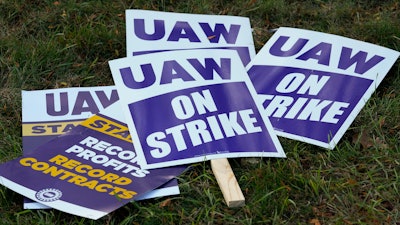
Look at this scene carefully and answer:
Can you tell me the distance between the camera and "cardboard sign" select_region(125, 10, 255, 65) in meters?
3.12

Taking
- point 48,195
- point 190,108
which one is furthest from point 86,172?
point 190,108

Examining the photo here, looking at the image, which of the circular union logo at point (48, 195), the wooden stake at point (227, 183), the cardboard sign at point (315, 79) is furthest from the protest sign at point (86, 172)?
the cardboard sign at point (315, 79)

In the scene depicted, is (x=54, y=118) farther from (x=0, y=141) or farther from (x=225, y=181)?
(x=225, y=181)

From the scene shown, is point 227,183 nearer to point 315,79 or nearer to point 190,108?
point 190,108

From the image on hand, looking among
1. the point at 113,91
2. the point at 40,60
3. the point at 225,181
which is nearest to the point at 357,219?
the point at 225,181

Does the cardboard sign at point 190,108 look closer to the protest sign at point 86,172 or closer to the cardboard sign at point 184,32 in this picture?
the protest sign at point 86,172

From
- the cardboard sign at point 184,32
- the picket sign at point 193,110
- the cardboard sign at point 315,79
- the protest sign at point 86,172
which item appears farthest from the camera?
the cardboard sign at point 184,32

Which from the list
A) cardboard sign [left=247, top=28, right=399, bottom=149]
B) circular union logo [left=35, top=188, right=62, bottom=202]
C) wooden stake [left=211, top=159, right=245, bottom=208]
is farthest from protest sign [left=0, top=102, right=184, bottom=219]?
cardboard sign [left=247, top=28, right=399, bottom=149]

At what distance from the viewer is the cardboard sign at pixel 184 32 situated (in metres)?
3.12

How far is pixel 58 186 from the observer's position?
2.36m

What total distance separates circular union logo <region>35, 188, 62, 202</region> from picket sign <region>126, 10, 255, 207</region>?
915mm

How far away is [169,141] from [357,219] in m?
0.72

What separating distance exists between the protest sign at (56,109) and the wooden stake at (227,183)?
610 mm

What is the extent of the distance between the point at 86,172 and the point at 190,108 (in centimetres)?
48
